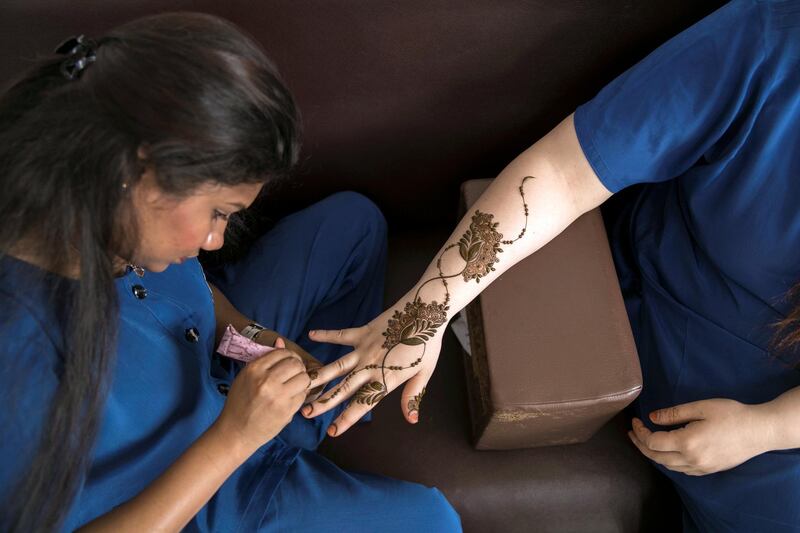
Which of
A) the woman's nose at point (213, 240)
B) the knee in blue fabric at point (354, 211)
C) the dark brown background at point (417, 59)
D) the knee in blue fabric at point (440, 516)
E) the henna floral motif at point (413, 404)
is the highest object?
the dark brown background at point (417, 59)

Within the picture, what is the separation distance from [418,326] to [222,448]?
1.10 feet

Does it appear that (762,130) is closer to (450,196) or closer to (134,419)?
(450,196)

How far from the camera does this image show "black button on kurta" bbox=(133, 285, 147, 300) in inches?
30.4

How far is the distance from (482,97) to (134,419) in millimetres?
749

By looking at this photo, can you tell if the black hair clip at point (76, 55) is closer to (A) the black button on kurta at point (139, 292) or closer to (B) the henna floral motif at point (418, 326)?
(A) the black button on kurta at point (139, 292)

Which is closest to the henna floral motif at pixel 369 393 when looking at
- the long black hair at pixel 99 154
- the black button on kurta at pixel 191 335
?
the black button on kurta at pixel 191 335

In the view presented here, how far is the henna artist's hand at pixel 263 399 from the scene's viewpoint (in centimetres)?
73

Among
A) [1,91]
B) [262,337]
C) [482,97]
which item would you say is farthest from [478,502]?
[1,91]

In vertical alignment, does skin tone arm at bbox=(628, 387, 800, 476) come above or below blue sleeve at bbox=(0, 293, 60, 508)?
below

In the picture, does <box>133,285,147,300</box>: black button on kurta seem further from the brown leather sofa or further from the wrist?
the wrist

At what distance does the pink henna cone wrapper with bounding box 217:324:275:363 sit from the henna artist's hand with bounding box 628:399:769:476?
0.60 meters

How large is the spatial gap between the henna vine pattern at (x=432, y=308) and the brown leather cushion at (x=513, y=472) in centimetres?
16

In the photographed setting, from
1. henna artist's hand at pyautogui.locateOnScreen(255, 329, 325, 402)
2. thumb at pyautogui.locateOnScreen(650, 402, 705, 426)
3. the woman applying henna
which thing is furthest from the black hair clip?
thumb at pyautogui.locateOnScreen(650, 402, 705, 426)

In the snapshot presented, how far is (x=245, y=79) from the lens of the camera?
61 cm
